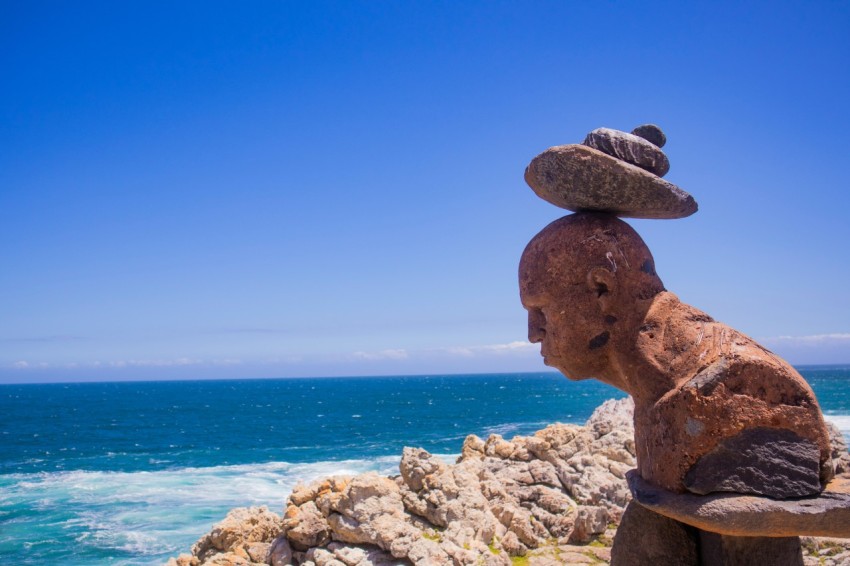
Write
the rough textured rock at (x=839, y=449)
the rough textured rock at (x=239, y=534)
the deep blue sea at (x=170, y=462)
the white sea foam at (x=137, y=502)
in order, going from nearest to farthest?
the rough textured rock at (x=839, y=449) → the rough textured rock at (x=239, y=534) → the white sea foam at (x=137, y=502) → the deep blue sea at (x=170, y=462)

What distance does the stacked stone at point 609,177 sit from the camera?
4.45m

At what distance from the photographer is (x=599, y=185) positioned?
4.51 metres

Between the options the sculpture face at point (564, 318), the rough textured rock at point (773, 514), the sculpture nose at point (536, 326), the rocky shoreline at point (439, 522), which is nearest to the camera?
the rough textured rock at point (773, 514)

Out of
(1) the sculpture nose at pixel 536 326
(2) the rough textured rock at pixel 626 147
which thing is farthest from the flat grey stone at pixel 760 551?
(2) the rough textured rock at pixel 626 147

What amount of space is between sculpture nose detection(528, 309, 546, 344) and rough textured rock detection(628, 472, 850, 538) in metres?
1.57

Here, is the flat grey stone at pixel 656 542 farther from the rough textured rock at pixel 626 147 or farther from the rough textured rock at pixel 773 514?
the rough textured rock at pixel 626 147

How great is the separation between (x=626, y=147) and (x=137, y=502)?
2001cm

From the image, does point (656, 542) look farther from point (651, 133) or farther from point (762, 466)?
point (651, 133)

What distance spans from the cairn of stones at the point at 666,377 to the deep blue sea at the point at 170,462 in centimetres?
1253

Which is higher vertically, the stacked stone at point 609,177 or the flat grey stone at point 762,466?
the stacked stone at point 609,177

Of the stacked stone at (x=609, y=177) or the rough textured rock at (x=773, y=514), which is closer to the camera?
the rough textured rock at (x=773, y=514)

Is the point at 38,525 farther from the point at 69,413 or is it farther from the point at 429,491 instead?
the point at 69,413

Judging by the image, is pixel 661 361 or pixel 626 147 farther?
pixel 626 147

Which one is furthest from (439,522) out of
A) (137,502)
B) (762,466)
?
(137,502)
